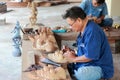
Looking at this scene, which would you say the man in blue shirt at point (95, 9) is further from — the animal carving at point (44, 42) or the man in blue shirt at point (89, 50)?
the man in blue shirt at point (89, 50)

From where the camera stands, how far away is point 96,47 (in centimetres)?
214

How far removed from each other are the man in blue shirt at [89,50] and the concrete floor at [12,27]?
47.2 inches

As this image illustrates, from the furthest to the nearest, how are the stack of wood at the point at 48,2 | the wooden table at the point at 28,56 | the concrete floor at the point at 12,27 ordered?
the stack of wood at the point at 48,2 → the concrete floor at the point at 12,27 → the wooden table at the point at 28,56

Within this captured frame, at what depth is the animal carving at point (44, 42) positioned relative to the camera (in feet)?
8.68

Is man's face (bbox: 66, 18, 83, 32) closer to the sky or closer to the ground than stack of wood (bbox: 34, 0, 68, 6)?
closer to the sky

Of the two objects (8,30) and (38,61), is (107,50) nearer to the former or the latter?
(38,61)

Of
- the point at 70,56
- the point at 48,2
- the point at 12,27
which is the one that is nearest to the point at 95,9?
the point at 70,56

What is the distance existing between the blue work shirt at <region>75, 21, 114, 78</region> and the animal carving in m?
0.40

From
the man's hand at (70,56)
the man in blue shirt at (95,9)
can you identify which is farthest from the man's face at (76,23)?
the man in blue shirt at (95,9)

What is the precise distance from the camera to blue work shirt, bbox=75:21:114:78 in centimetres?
214

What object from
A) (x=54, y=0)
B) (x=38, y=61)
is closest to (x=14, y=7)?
(x=54, y=0)

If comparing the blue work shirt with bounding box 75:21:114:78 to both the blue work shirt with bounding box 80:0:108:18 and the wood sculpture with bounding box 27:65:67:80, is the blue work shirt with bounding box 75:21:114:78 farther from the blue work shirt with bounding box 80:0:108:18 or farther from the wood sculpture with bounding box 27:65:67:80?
the blue work shirt with bounding box 80:0:108:18

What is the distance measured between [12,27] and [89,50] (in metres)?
3.57

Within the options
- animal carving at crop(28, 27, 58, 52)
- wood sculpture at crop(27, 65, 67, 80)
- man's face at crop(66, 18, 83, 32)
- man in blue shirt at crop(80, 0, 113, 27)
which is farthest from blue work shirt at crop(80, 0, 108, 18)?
wood sculpture at crop(27, 65, 67, 80)
